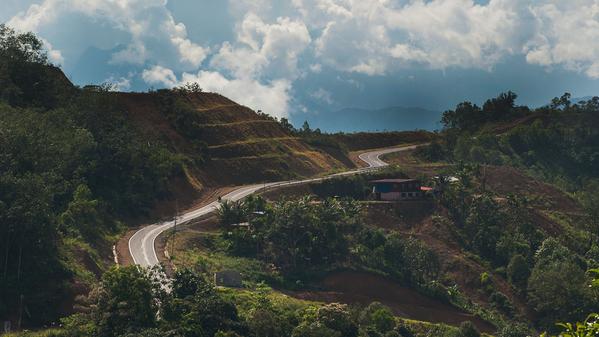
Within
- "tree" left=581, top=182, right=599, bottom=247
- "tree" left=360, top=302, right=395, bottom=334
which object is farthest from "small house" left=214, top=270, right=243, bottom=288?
"tree" left=581, top=182, right=599, bottom=247

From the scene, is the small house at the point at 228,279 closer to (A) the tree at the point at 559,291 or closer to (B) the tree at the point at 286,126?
(A) the tree at the point at 559,291

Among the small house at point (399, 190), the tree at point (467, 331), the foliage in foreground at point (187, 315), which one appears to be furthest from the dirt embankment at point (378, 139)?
the foliage in foreground at point (187, 315)

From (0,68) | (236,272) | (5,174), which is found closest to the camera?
(5,174)

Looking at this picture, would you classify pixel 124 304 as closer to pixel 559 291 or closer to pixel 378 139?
pixel 559 291

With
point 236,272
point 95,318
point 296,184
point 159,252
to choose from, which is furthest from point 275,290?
point 296,184

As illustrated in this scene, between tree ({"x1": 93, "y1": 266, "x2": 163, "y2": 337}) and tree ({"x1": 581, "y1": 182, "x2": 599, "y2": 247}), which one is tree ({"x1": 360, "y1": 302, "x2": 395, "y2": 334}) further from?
tree ({"x1": 581, "y1": 182, "x2": 599, "y2": 247})

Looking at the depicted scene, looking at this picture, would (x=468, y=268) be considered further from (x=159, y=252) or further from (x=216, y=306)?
(x=216, y=306)

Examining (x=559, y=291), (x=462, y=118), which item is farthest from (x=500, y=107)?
(x=559, y=291)
